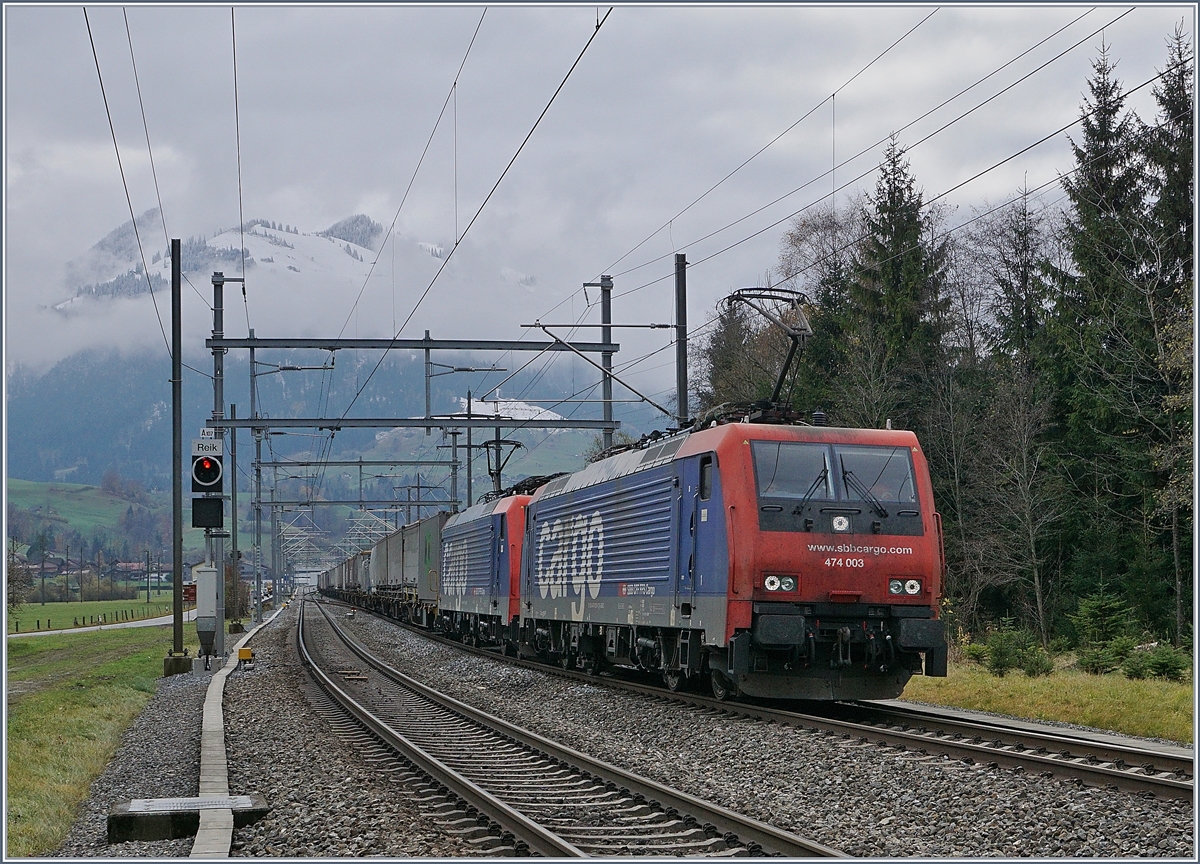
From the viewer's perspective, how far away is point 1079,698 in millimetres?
14586

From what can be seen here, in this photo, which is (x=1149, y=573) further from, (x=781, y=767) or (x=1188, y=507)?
(x=781, y=767)

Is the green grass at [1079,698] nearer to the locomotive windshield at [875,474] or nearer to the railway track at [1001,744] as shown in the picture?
the railway track at [1001,744]

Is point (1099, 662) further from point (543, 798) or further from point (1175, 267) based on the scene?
point (1175, 267)

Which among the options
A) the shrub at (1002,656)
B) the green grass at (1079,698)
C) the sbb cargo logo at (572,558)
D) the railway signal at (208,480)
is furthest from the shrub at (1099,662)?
the railway signal at (208,480)

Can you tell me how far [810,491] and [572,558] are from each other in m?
7.30

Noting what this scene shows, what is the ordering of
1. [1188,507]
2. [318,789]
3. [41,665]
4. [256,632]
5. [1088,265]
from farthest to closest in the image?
[256,632], [41,665], [1088,265], [1188,507], [318,789]

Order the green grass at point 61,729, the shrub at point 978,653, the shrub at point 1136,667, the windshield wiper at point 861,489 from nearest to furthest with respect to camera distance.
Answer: the green grass at point 61,729 < the windshield wiper at point 861,489 < the shrub at point 1136,667 < the shrub at point 978,653

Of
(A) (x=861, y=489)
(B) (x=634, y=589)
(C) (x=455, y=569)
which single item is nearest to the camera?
(A) (x=861, y=489)

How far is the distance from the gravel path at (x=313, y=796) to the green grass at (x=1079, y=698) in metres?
7.37

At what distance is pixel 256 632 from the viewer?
147 feet

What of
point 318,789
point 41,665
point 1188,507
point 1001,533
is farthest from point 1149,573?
point 41,665

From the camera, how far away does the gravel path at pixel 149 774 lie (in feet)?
27.9

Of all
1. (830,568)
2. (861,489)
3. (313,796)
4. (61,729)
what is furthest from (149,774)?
(861,489)

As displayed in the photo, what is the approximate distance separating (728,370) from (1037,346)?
17.3 meters
